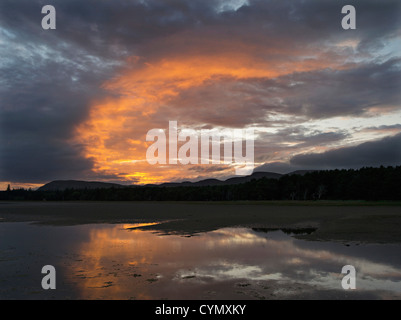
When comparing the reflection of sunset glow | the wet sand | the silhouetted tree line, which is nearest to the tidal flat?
the reflection of sunset glow

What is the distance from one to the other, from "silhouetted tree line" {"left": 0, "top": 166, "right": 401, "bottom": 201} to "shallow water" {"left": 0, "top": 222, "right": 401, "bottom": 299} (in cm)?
9015

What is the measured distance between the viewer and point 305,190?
123188 millimetres

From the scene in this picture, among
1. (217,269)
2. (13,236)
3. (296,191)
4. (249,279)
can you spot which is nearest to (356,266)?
(249,279)

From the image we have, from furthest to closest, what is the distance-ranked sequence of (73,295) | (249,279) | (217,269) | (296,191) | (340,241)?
(296,191)
(340,241)
(217,269)
(249,279)
(73,295)

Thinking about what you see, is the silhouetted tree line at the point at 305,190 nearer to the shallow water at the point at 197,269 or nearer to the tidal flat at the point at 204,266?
the tidal flat at the point at 204,266

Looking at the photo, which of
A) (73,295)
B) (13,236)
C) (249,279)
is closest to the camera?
(73,295)

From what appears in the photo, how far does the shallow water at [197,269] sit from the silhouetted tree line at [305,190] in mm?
90154

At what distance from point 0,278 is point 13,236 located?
51.0 feet

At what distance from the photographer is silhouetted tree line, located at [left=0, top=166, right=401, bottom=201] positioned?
96812mm

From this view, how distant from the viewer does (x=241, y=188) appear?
143875mm

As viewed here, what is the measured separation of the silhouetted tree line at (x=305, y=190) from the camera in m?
96.8

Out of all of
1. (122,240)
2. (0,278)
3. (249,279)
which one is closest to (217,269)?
(249,279)
